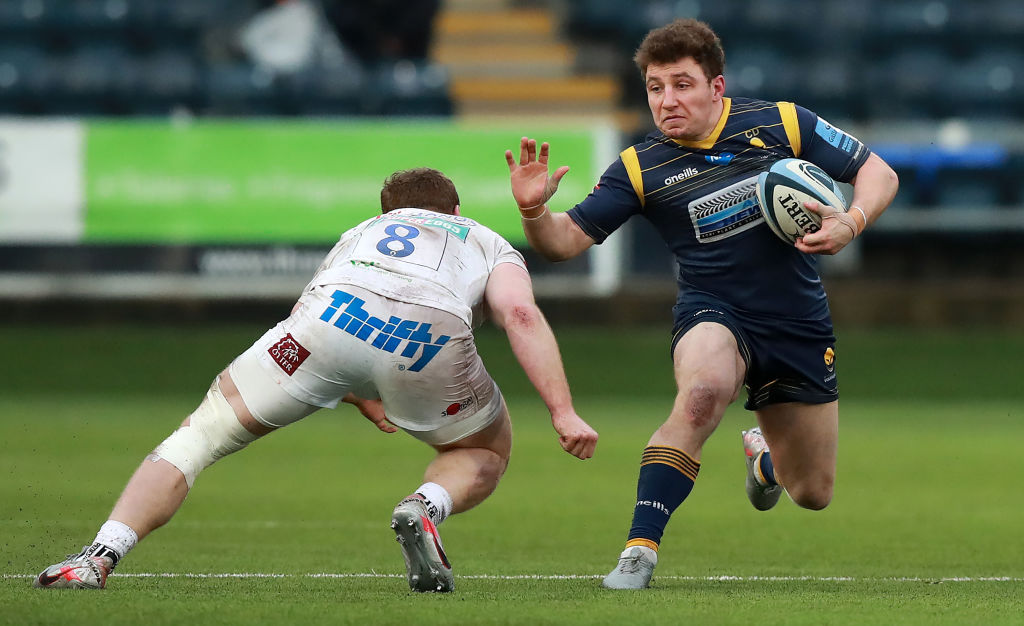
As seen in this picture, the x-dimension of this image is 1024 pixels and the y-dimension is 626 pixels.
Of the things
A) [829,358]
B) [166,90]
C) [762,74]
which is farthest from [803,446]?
[166,90]

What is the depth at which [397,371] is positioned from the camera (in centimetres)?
586

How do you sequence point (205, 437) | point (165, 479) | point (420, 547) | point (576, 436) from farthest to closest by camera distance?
point (205, 437) → point (165, 479) → point (420, 547) → point (576, 436)

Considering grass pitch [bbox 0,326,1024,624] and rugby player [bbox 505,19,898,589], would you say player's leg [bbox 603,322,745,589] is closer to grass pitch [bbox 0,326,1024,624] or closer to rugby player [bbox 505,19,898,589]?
rugby player [bbox 505,19,898,589]

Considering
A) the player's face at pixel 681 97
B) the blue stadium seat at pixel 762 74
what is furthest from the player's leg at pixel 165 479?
the blue stadium seat at pixel 762 74

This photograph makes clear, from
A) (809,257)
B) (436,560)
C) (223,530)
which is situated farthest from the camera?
(223,530)

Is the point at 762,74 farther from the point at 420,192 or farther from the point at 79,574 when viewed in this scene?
the point at 79,574

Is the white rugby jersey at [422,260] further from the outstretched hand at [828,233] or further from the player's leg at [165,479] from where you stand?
the outstretched hand at [828,233]

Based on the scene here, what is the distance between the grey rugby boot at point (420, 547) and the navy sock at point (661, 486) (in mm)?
829

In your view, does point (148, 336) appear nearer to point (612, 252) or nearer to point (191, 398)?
point (191, 398)

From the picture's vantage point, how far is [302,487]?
34.8ft

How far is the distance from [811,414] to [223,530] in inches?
129

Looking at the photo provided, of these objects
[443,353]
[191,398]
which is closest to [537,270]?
[191,398]

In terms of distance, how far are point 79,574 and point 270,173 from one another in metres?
11.7

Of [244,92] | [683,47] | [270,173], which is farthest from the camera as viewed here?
[244,92]
